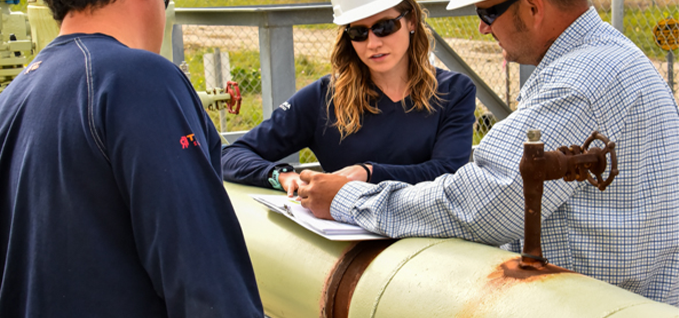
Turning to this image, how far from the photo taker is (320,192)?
1744 millimetres

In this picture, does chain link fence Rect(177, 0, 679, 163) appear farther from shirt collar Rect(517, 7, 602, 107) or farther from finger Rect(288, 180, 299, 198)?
shirt collar Rect(517, 7, 602, 107)

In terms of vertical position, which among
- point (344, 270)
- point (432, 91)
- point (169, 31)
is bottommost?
point (344, 270)

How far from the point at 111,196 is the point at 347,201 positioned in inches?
30.4

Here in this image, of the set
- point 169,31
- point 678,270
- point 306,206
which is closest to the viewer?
point 678,270

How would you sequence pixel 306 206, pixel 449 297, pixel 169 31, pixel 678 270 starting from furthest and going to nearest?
pixel 169 31
pixel 306 206
pixel 678 270
pixel 449 297

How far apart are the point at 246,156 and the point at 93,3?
1352 mm

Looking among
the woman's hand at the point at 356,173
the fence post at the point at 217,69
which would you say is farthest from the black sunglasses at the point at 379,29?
the fence post at the point at 217,69

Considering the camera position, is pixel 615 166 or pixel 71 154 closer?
pixel 71 154

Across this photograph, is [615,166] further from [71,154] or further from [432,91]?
[432,91]

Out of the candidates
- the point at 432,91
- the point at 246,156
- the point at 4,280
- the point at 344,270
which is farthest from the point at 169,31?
the point at 4,280

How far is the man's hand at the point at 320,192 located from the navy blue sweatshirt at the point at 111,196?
0.73 m

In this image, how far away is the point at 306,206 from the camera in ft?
5.90

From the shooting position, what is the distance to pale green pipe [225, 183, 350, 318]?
1.61 m

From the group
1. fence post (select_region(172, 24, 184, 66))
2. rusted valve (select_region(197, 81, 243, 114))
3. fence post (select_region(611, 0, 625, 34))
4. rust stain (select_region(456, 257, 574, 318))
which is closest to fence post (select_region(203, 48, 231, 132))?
fence post (select_region(172, 24, 184, 66))
